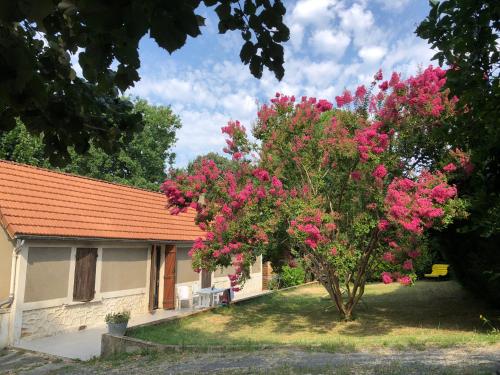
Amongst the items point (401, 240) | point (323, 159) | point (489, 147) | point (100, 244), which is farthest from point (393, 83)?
point (100, 244)

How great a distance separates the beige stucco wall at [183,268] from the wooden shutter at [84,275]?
4.38 meters

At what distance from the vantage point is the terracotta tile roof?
11836 millimetres

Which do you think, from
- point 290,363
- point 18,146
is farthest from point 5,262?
point 18,146

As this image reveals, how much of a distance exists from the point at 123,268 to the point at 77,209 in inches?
98.7

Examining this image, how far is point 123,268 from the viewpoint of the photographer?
14.4m

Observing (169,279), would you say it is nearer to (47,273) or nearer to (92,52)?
(47,273)

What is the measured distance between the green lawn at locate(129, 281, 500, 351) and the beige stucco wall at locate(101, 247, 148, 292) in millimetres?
2786

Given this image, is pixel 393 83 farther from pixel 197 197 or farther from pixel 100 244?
pixel 100 244

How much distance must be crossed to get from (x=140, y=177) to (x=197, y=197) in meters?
19.8

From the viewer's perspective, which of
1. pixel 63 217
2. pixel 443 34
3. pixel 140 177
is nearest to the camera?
pixel 443 34

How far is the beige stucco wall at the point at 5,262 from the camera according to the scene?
1098 centimetres

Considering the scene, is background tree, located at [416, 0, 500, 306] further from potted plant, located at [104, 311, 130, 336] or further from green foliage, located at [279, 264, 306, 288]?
green foliage, located at [279, 264, 306, 288]

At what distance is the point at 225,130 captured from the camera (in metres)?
12.3

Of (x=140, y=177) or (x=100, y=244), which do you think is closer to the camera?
(x=100, y=244)
